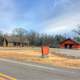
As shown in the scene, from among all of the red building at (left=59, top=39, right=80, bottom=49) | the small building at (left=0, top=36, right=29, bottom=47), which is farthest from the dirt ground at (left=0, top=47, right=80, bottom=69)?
the small building at (left=0, top=36, right=29, bottom=47)

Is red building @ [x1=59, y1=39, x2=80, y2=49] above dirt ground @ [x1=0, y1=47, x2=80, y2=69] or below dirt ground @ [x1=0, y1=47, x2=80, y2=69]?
above

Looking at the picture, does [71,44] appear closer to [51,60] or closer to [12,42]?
[12,42]

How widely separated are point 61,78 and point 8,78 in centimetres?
260

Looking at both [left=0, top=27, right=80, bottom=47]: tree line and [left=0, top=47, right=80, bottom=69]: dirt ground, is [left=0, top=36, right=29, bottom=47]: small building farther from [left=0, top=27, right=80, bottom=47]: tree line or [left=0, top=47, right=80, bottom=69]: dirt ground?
[left=0, top=47, right=80, bottom=69]: dirt ground

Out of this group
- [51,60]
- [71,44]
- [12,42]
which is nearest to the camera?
[51,60]

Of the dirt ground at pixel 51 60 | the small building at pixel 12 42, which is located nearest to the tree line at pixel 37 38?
the small building at pixel 12 42

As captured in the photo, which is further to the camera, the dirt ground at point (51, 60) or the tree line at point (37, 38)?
the tree line at point (37, 38)

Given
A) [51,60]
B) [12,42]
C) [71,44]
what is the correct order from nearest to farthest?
[51,60] → [71,44] → [12,42]

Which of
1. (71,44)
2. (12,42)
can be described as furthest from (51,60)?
(12,42)

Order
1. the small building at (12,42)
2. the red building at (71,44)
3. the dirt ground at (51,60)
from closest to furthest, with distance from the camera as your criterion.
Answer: the dirt ground at (51,60)
the red building at (71,44)
the small building at (12,42)

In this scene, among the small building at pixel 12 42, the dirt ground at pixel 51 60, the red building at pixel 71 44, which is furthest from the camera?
the small building at pixel 12 42

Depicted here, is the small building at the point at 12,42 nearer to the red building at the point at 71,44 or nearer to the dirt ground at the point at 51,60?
the red building at the point at 71,44

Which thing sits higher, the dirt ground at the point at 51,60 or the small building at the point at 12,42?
the small building at the point at 12,42

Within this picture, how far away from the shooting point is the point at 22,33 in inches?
5384
